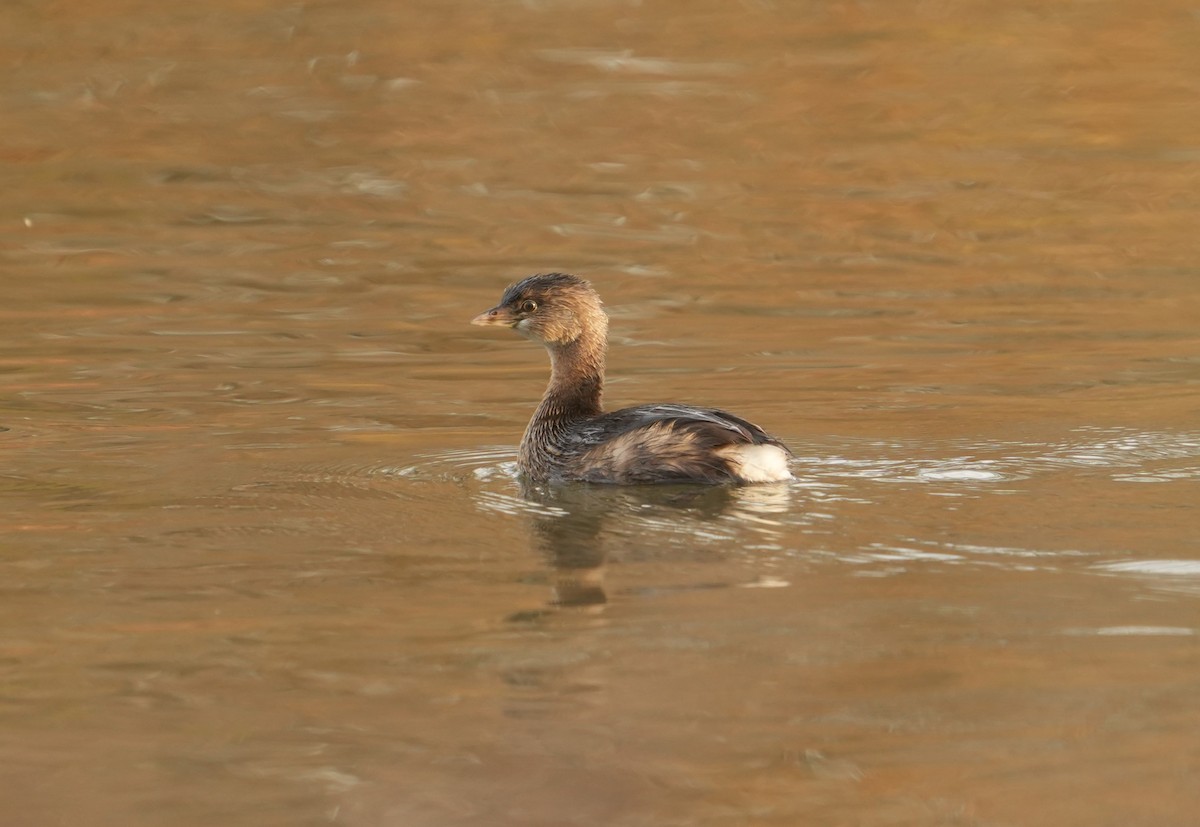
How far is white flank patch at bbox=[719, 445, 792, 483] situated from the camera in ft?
24.9

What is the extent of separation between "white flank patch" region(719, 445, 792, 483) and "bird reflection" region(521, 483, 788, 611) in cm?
4

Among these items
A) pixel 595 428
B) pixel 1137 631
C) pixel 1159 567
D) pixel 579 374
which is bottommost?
pixel 1137 631

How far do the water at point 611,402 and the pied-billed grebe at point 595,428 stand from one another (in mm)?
149

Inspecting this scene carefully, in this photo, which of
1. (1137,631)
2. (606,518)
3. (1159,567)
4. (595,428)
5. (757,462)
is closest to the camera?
(1137,631)

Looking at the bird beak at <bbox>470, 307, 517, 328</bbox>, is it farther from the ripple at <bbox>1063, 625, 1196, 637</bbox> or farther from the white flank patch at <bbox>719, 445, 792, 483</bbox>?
the ripple at <bbox>1063, 625, 1196, 637</bbox>

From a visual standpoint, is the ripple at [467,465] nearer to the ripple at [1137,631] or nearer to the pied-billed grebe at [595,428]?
the pied-billed grebe at [595,428]

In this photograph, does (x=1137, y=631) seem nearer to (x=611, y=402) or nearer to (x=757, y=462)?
(x=757, y=462)

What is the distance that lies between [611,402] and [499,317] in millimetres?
1540

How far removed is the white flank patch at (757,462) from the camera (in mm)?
7582

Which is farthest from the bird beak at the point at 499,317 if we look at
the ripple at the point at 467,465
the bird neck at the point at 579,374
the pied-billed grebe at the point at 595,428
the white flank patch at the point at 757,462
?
Result: the white flank patch at the point at 757,462

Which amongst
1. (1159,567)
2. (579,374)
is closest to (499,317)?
(579,374)

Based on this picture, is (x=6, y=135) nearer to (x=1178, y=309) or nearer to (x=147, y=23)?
(x=147, y=23)

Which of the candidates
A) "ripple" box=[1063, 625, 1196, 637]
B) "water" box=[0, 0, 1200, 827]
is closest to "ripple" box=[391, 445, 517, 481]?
"water" box=[0, 0, 1200, 827]

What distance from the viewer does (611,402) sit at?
10062mm
